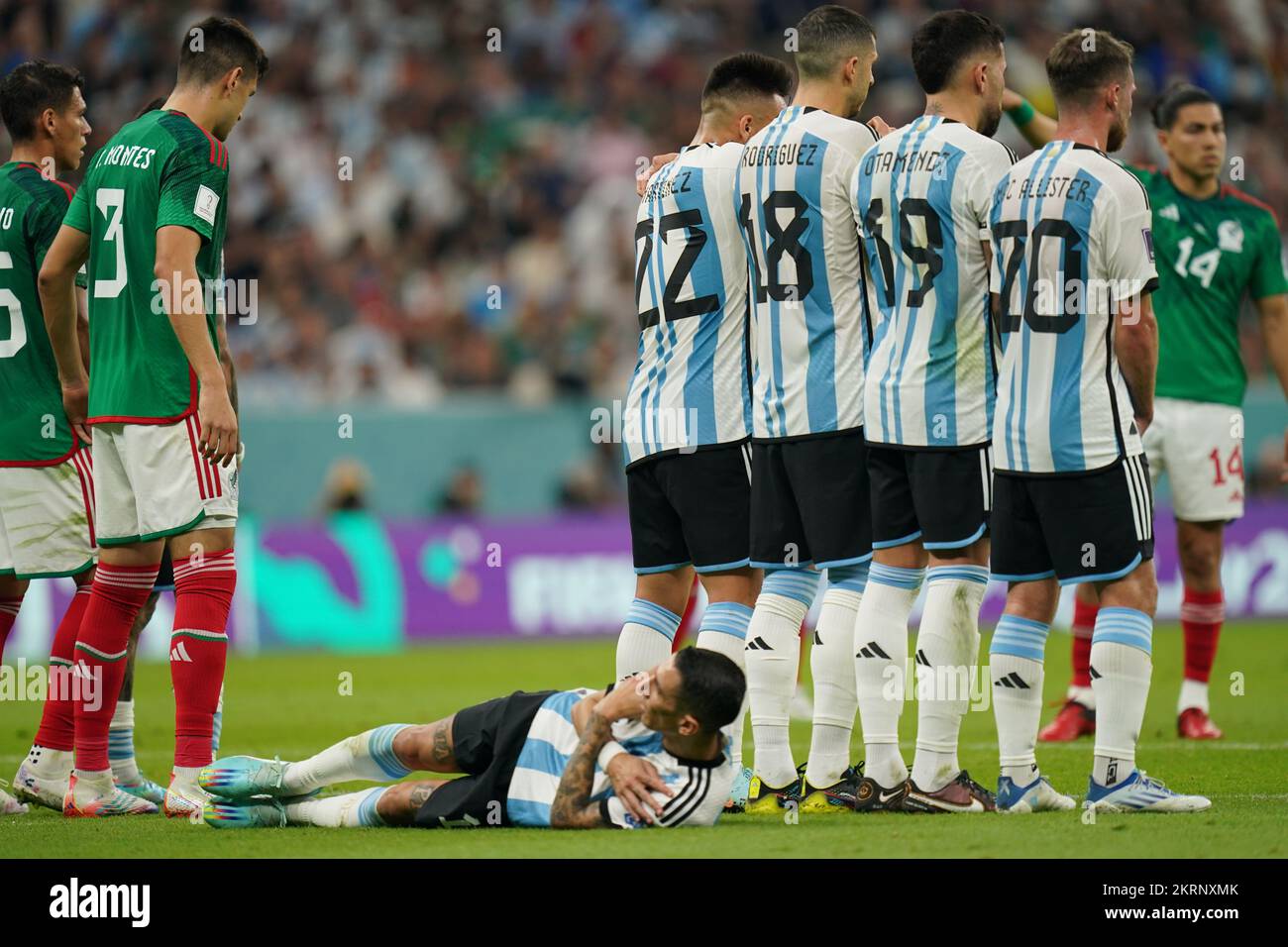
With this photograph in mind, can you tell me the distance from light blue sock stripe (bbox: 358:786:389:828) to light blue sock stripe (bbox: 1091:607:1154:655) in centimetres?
267

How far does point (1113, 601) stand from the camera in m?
6.51

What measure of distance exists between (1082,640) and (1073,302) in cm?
358

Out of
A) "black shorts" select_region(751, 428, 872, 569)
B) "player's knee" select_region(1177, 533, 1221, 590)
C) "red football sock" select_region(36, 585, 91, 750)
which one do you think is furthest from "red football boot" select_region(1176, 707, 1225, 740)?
"red football sock" select_region(36, 585, 91, 750)

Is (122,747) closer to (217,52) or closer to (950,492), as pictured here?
(217,52)

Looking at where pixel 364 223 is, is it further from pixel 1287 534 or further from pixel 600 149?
pixel 1287 534

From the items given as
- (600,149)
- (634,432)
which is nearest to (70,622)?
(634,432)

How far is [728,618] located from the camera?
6.95 meters

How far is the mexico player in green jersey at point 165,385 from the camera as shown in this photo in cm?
686

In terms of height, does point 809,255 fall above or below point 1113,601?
above

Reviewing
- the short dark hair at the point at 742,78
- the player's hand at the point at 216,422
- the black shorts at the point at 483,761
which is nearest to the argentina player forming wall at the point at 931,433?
the short dark hair at the point at 742,78

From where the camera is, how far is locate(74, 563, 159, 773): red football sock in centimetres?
716

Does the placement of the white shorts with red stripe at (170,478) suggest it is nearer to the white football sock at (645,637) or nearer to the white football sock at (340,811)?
the white football sock at (340,811)

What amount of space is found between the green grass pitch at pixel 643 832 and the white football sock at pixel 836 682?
0.35 meters
